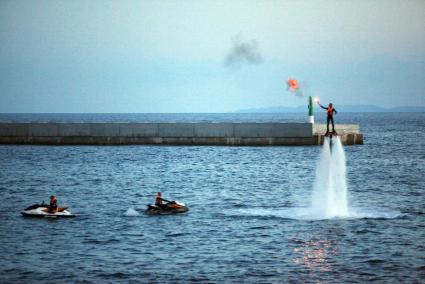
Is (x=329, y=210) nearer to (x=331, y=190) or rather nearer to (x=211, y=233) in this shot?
(x=331, y=190)

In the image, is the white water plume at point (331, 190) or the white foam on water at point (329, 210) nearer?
the white foam on water at point (329, 210)

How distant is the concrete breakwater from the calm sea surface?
22.7 metres

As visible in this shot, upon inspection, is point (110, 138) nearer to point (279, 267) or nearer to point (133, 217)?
point (133, 217)

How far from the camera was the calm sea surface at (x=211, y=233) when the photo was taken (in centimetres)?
3378

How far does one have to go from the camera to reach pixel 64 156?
109m

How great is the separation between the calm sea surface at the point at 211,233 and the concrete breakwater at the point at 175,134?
2268 centimetres

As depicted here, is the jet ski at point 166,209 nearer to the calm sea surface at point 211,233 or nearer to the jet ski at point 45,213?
the calm sea surface at point 211,233

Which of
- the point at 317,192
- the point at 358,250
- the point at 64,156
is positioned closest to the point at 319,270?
the point at 358,250

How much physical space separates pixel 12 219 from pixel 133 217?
25.5ft

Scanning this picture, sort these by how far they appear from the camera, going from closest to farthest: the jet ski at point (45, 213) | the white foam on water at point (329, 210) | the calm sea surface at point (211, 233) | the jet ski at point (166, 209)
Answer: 1. the calm sea surface at point (211, 233)
2. the jet ski at point (45, 213)
3. the white foam on water at point (329, 210)
4. the jet ski at point (166, 209)

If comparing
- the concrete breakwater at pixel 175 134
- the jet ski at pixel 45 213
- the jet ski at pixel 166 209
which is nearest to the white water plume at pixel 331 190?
the jet ski at pixel 166 209

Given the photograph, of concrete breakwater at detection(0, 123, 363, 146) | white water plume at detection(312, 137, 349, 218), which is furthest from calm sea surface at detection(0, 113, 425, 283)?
concrete breakwater at detection(0, 123, 363, 146)

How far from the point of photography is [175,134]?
110 m

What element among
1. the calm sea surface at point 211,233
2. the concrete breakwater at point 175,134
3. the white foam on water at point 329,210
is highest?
the concrete breakwater at point 175,134
